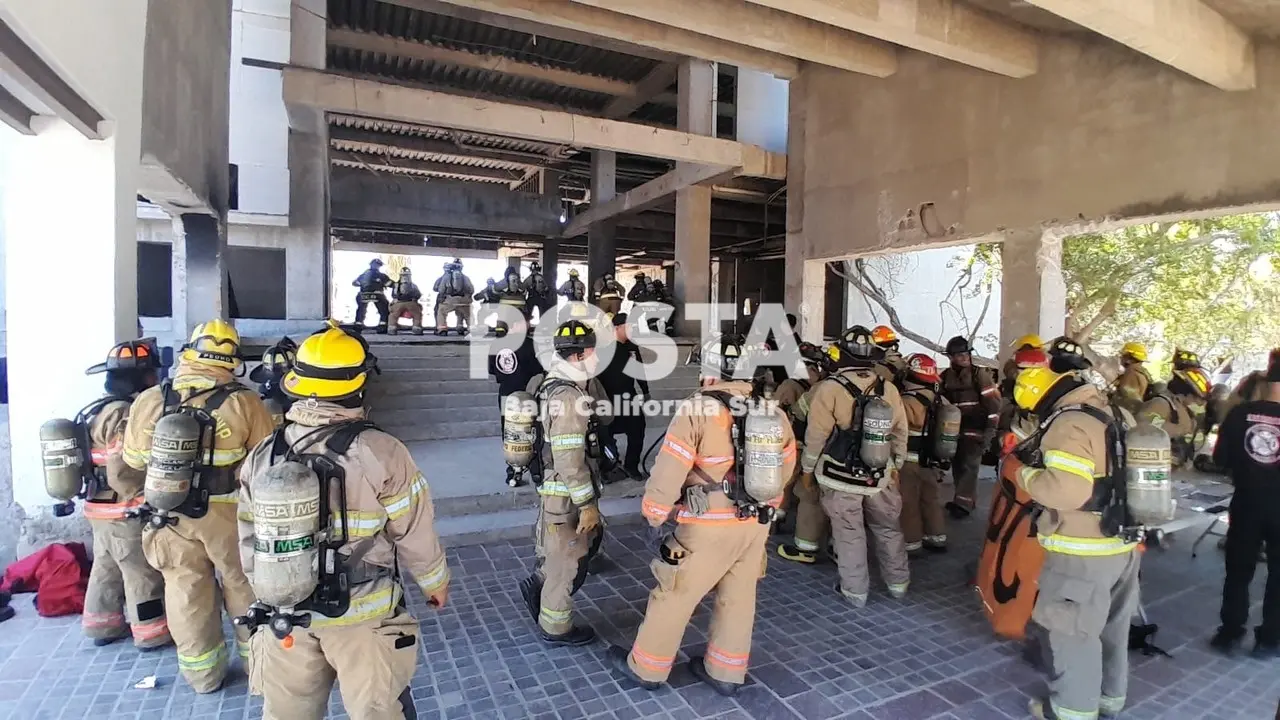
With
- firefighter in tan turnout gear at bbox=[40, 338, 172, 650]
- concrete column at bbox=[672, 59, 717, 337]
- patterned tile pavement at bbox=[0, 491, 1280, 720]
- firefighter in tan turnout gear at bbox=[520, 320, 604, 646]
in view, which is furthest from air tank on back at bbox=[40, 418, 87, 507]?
concrete column at bbox=[672, 59, 717, 337]

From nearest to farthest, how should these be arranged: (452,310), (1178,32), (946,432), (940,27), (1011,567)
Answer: (1011,567) < (1178,32) < (946,432) < (940,27) < (452,310)

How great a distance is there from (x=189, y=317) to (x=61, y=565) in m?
5.17

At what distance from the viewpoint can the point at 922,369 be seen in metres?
5.72

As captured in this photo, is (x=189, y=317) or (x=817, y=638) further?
(x=189, y=317)

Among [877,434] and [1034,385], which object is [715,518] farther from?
[1034,385]

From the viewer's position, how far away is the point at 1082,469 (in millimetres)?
2988

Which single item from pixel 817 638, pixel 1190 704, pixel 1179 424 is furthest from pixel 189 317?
pixel 1179 424

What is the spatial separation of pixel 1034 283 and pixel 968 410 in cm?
222

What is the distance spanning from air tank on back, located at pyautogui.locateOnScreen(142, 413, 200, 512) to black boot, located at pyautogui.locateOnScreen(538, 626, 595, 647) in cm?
202

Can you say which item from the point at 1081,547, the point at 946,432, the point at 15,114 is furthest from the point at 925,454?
the point at 15,114

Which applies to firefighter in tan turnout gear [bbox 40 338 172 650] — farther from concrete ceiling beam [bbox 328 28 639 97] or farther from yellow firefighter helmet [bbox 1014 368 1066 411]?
concrete ceiling beam [bbox 328 28 639 97]

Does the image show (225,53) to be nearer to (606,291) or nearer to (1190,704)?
(606,291)

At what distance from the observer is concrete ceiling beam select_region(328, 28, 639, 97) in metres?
11.1

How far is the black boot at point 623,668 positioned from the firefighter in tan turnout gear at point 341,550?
1309 millimetres
